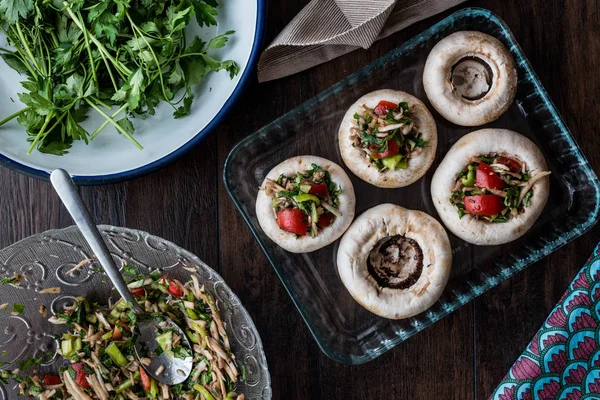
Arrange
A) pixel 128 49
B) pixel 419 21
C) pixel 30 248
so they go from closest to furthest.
Answer: pixel 128 49 < pixel 30 248 < pixel 419 21

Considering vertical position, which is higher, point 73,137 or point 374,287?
point 73,137

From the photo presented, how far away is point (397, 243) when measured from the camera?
2143mm

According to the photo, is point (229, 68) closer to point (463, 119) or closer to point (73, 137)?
point (73, 137)

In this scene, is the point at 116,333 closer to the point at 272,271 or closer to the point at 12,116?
the point at 272,271

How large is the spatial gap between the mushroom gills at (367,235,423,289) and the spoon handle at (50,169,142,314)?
838mm

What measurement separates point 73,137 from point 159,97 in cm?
28

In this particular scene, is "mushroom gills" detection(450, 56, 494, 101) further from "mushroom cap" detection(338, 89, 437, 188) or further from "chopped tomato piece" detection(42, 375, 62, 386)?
"chopped tomato piece" detection(42, 375, 62, 386)

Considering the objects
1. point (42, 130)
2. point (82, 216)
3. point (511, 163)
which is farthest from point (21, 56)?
point (511, 163)

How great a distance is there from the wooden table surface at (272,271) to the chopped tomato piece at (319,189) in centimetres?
30

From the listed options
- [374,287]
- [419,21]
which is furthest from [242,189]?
[419,21]

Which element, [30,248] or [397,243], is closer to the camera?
[30,248]

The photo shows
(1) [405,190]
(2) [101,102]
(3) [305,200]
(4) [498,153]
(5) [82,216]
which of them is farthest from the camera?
(1) [405,190]

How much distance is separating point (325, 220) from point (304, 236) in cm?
9

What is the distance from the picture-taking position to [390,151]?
202 centimetres
